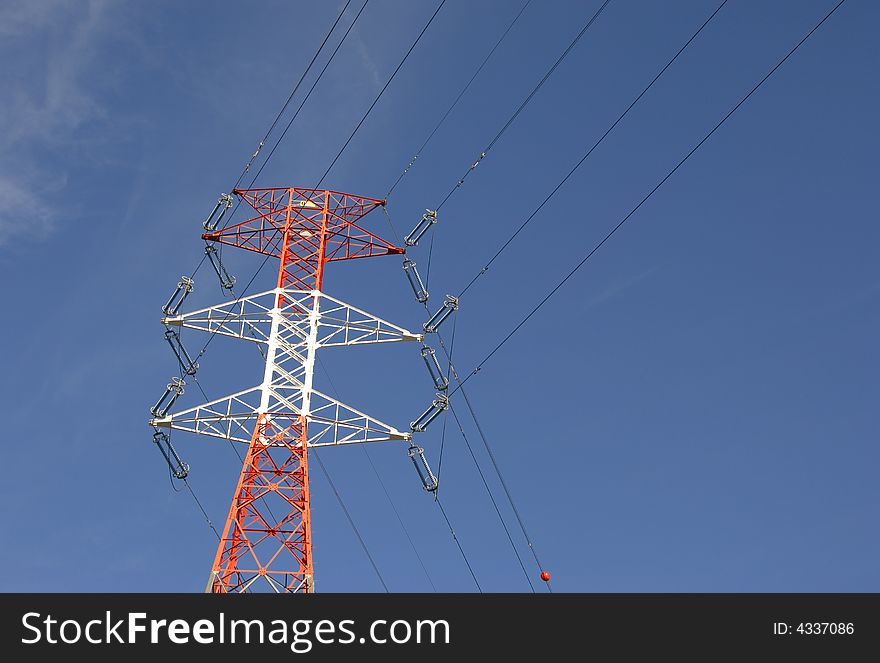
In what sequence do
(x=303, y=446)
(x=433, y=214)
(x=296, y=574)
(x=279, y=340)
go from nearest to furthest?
(x=296, y=574) < (x=303, y=446) < (x=279, y=340) < (x=433, y=214)

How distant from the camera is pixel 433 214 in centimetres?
4291

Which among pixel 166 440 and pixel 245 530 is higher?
pixel 166 440

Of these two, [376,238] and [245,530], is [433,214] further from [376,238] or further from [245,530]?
[245,530]

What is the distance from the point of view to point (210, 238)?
4303 centimetres
